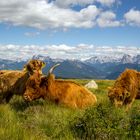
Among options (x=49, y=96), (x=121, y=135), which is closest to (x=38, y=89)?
(x=49, y=96)

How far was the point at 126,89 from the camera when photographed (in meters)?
17.8

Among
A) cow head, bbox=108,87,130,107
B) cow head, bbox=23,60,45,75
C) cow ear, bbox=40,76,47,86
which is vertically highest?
cow head, bbox=23,60,45,75

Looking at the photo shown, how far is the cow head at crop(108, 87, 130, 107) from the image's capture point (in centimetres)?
1645

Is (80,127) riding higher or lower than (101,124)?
lower

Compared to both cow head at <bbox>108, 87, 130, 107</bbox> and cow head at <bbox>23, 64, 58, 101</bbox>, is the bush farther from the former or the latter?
cow head at <bbox>23, 64, 58, 101</bbox>

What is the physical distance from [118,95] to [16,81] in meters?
5.46

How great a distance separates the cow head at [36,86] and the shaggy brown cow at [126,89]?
3149 mm

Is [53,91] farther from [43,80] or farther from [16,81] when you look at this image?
[16,81]

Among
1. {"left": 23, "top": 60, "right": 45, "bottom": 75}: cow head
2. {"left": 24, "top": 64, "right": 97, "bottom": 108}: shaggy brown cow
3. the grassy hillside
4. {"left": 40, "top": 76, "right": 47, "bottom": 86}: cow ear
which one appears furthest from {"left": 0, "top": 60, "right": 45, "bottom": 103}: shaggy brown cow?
the grassy hillside

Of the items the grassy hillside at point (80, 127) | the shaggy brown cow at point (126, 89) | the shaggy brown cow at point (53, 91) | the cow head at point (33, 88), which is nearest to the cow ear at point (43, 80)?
the shaggy brown cow at point (53, 91)

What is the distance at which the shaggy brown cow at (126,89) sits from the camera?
655 inches

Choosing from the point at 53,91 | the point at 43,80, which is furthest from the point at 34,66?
the point at 53,91

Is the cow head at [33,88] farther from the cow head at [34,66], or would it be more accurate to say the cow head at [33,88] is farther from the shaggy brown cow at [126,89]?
the shaggy brown cow at [126,89]

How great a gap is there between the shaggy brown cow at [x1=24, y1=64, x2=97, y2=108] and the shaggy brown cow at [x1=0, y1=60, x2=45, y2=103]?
874mm
